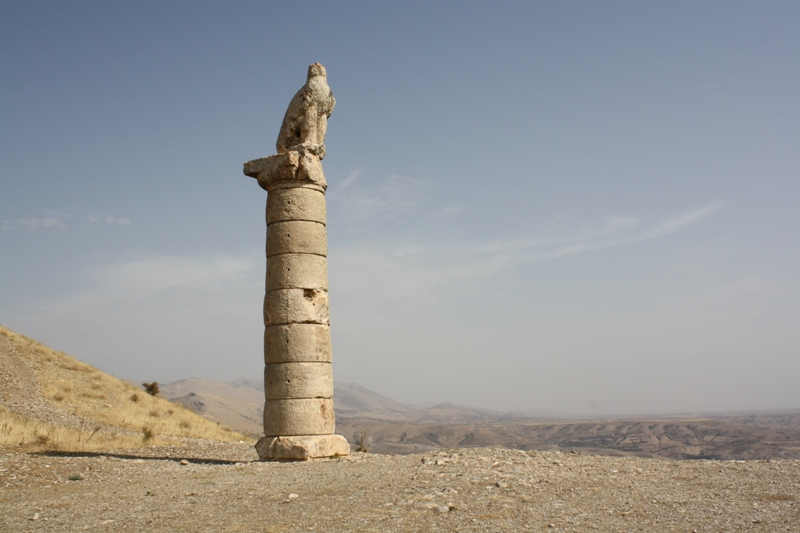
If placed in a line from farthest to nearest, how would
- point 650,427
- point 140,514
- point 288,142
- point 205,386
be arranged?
1. point 205,386
2. point 650,427
3. point 288,142
4. point 140,514

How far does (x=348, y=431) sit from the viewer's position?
5994cm

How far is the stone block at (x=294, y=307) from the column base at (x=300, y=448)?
2100 millimetres

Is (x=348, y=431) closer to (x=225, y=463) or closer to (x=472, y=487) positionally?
(x=225, y=463)

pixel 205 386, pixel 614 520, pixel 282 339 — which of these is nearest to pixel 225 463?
pixel 282 339

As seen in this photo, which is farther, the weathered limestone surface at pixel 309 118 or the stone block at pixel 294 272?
the weathered limestone surface at pixel 309 118

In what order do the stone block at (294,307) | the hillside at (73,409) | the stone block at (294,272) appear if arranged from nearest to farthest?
1. the stone block at (294,307)
2. the stone block at (294,272)
3. the hillside at (73,409)

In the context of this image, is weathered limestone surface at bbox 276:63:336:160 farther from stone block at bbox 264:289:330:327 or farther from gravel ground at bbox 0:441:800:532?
gravel ground at bbox 0:441:800:532

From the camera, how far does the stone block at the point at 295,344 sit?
1247 cm

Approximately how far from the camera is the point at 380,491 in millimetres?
8367

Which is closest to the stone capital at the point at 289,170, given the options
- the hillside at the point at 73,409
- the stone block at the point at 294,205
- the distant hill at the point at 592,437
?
the stone block at the point at 294,205

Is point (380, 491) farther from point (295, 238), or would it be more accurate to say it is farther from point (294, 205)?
point (294, 205)

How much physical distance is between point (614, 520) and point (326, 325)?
729 centimetres

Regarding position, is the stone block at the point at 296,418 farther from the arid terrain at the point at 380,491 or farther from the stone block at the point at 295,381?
the arid terrain at the point at 380,491

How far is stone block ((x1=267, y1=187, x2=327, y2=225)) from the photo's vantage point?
42.6 feet
